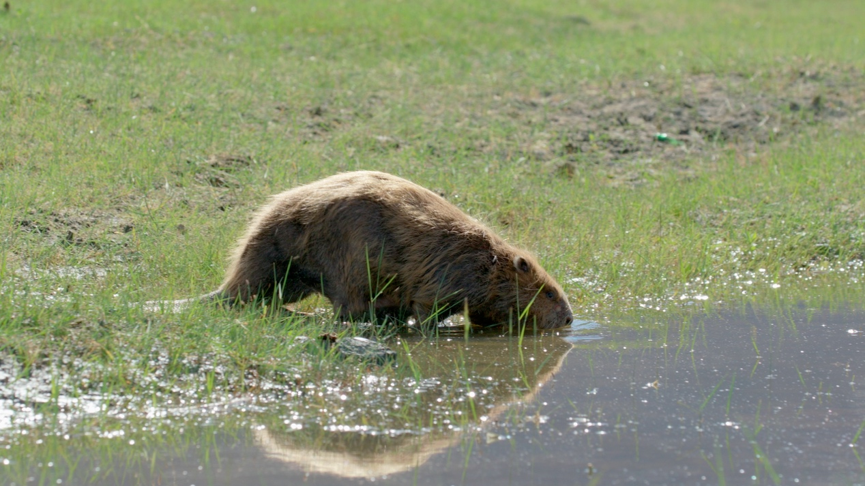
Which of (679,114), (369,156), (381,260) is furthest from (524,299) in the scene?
(679,114)

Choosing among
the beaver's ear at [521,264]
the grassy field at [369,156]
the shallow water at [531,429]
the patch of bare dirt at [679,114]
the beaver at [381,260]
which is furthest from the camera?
the patch of bare dirt at [679,114]

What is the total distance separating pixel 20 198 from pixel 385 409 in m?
3.28

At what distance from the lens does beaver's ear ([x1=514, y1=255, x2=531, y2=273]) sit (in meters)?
5.25

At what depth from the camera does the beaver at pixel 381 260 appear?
16.4 feet

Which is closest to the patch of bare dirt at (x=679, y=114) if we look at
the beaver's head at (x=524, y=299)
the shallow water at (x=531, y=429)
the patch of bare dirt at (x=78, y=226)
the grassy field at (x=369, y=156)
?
the grassy field at (x=369, y=156)

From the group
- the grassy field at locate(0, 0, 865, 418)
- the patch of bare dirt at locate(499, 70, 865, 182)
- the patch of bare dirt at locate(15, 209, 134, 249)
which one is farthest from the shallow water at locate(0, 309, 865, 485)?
the patch of bare dirt at locate(499, 70, 865, 182)

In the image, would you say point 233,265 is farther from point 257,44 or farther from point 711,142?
point 257,44

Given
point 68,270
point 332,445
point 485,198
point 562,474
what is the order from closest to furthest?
1. point 562,474
2. point 332,445
3. point 68,270
4. point 485,198

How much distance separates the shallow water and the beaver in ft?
1.66

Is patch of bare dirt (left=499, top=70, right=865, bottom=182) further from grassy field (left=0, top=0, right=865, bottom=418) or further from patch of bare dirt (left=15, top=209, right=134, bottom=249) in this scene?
patch of bare dirt (left=15, top=209, right=134, bottom=249)

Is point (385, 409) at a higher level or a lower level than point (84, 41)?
lower

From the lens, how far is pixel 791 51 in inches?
513

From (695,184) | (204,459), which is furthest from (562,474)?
(695,184)

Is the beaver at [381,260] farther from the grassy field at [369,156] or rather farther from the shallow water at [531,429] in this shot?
the shallow water at [531,429]
